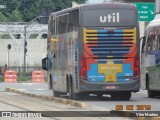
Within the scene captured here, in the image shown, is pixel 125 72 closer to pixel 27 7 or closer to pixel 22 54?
pixel 22 54

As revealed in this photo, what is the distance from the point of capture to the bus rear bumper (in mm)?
30062

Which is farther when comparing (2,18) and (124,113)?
(2,18)

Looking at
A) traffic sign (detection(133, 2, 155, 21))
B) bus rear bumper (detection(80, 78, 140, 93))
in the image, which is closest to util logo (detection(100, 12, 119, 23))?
bus rear bumper (detection(80, 78, 140, 93))

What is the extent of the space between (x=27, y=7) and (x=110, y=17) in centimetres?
10632

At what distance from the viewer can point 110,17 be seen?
30531mm

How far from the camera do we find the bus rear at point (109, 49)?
30141 mm

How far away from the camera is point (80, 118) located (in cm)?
2145

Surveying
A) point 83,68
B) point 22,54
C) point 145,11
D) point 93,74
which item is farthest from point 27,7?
point 93,74

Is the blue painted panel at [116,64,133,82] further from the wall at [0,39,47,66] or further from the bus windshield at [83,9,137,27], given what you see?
the wall at [0,39,47,66]

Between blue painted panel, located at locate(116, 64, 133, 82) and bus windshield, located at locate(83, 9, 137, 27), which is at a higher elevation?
bus windshield, located at locate(83, 9, 137, 27)

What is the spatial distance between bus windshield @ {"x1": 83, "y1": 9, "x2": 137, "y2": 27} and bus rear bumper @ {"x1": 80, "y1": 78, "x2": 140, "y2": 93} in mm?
2211

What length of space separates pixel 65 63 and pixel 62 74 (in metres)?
0.74

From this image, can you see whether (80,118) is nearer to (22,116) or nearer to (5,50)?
(22,116)

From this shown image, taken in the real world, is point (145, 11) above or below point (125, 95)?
above
